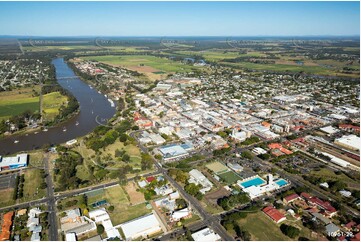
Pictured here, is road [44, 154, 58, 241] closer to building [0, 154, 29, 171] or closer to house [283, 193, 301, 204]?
building [0, 154, 29, 171]

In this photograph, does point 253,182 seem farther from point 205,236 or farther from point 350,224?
point 205,236

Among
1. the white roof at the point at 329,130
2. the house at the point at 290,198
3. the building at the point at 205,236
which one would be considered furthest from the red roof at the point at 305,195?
the white roof at the point at 329,130

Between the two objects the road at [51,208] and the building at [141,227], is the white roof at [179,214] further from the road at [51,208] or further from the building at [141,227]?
the road at [51,208]

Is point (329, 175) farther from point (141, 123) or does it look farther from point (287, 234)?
point (141, 123)

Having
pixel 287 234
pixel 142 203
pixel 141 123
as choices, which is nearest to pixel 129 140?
pixel 141 123

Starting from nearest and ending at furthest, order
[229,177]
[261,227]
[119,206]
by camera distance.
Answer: [261,227], [119,206], [229,177]

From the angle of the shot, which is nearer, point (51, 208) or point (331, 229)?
point (331, 229)

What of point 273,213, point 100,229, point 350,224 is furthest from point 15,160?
point 350,224
